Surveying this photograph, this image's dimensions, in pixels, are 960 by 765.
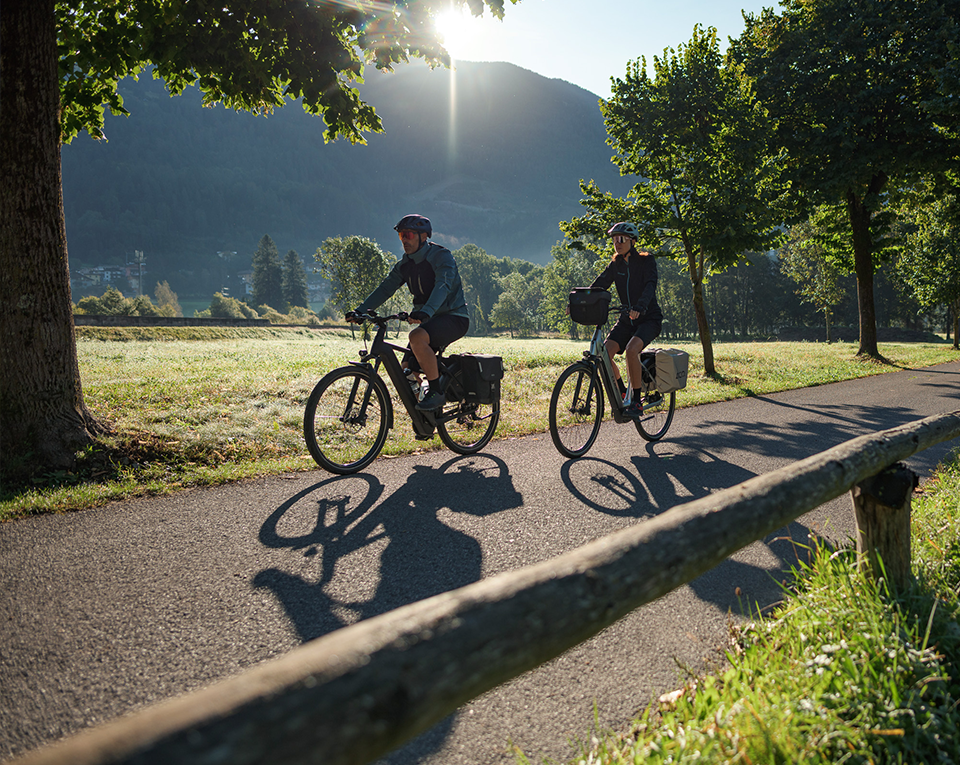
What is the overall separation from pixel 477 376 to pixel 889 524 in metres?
4.31

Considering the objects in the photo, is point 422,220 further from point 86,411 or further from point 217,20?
point 86,411

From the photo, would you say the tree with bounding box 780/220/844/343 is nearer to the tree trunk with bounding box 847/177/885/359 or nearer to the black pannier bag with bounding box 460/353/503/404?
the tree trunk with bounding box 847/177/885/359

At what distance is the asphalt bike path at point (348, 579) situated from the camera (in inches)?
85.9

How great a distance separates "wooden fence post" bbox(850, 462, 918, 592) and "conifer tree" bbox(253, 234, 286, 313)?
13732 cm

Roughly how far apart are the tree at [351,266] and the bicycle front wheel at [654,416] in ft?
172

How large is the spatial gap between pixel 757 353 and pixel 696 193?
27.3 feet

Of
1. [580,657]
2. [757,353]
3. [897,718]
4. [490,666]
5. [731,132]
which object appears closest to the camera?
[490,666]

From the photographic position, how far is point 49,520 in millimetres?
3984

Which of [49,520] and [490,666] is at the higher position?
[490,666]

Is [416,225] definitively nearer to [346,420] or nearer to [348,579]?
[346,420]

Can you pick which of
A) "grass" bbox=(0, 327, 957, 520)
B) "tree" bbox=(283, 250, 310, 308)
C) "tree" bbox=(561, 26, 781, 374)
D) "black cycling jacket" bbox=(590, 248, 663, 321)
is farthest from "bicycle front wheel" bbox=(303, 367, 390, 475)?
"tree" bbox=(283, 250, 310, 308)

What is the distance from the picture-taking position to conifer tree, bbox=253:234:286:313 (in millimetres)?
128250

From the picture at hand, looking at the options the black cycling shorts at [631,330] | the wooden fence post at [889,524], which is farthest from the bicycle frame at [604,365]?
the wooden fence post at [889,524]

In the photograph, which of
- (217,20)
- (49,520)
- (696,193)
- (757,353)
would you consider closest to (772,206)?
(696,193)
